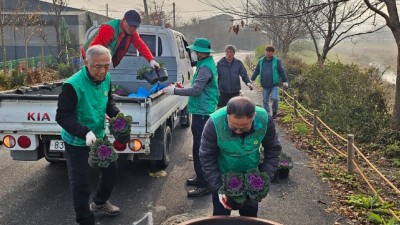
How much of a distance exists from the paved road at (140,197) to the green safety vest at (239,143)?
5.12 feet

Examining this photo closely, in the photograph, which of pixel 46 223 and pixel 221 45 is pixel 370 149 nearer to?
pixel 46 223

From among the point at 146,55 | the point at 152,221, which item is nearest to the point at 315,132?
the point at 146,55

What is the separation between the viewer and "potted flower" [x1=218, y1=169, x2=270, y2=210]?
2.67 m

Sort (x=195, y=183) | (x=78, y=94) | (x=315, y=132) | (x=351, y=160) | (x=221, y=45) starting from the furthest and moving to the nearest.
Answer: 1. (x=221, y=45)
2. (x=315, y=132)
3. (x=351, y=160)
4. (x=195, y=183)
5. (x=78, y=94)

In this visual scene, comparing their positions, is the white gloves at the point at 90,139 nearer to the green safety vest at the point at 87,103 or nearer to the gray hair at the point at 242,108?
the green safety vest at the point at 87,103

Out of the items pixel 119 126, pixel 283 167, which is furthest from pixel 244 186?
pixel 283 167

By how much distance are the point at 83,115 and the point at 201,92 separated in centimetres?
173

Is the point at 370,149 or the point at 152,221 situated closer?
the point at 152,221

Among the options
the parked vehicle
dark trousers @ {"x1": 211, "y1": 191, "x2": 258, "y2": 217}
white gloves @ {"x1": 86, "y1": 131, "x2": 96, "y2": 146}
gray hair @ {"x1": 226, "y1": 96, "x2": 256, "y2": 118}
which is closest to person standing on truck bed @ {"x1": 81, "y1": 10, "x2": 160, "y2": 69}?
the parked vehicle

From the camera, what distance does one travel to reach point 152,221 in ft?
13.9

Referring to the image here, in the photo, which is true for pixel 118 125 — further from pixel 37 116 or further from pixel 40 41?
pixel 40 41

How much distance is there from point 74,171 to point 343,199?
3.25 m

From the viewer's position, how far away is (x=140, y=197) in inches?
194

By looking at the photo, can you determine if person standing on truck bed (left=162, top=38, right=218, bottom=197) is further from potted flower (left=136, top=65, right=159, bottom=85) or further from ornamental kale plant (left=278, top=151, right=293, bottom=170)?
potted flower (left=136, top=65, right=159, bottom=85)
